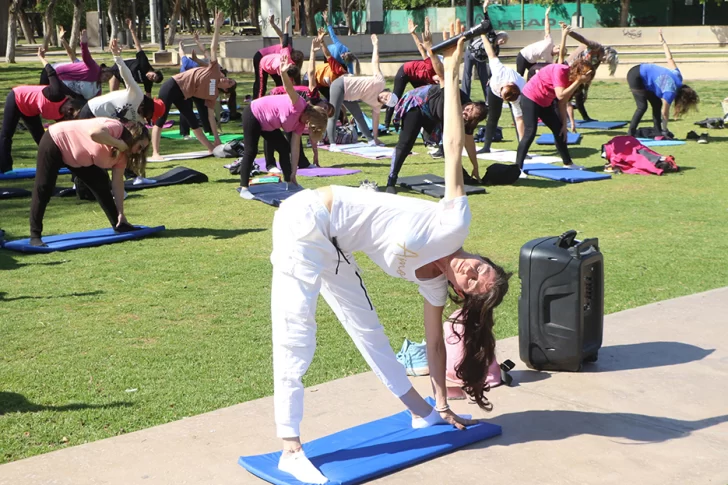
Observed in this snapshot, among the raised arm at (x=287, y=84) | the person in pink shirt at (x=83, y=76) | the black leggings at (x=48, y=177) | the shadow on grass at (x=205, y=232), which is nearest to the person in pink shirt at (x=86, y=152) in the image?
the black leggings at (x=48, y=177)

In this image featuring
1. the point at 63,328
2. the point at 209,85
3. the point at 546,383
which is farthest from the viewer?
the point at 209,85

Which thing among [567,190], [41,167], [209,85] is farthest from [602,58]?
[41,167]

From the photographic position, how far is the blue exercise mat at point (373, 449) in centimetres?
374

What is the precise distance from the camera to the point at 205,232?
9.24m

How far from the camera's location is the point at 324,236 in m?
3.66

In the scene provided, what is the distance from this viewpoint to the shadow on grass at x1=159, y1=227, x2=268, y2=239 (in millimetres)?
9086

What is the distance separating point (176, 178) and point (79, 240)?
143 inches

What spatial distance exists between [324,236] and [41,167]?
5.63m

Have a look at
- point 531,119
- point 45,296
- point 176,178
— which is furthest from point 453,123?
point 176,178

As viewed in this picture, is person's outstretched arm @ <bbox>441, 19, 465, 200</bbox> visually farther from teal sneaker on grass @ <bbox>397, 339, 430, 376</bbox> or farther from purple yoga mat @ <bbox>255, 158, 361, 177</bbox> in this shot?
purple yoga mat @ <bbox>255, 158, 361, 177</bbox>

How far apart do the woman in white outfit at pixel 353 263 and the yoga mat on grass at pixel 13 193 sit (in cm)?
848

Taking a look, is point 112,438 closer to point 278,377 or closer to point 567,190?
point 278,377

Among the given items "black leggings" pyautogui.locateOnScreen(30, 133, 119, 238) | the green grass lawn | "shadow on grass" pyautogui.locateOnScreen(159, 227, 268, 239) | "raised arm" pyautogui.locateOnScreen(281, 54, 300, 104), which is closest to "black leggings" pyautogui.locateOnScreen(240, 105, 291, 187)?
the green grass lawn

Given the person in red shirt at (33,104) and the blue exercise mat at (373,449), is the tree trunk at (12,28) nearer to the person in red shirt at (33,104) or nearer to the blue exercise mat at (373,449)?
the person in red shirt at (33,104)
